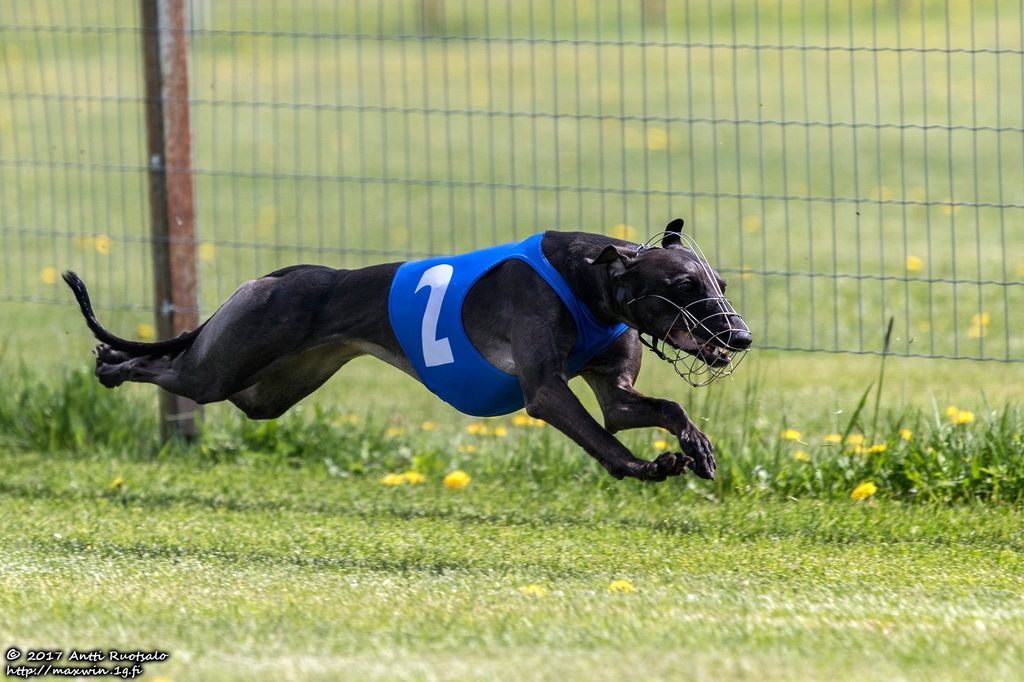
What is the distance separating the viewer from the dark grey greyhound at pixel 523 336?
4387 mm

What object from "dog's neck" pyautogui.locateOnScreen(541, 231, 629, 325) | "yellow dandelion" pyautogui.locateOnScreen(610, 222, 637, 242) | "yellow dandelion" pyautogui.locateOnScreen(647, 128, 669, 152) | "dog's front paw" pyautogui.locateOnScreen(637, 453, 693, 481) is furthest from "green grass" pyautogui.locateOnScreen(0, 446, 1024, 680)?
"yellow dandelion" pyautogui.locateOnScreen(647, 128, 669, 152)

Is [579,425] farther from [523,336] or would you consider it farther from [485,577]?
[485,577]

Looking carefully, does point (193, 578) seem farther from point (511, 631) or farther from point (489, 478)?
point (489, 478)

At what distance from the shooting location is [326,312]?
201 inches

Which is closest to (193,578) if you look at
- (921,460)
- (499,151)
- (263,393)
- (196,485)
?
(263,393)

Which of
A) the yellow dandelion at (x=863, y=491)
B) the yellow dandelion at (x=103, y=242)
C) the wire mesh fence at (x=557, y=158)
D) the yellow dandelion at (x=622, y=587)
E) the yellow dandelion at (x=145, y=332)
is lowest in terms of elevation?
the yellow dandelion at (x=622, y=587)

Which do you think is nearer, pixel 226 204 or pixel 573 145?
pixel 226 204

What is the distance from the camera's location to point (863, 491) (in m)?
5.57

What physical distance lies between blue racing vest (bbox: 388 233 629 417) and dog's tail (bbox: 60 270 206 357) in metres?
0.99

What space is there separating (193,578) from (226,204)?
8083mm

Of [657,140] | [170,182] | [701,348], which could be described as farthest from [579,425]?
[657,140]

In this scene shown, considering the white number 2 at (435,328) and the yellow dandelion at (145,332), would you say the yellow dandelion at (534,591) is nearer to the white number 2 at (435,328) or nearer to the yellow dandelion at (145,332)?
the white number 2 at (435,328)

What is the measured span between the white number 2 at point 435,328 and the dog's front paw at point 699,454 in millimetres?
946

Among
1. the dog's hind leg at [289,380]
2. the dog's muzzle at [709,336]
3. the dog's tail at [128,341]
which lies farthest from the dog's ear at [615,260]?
the dog's tail at [128,341]
